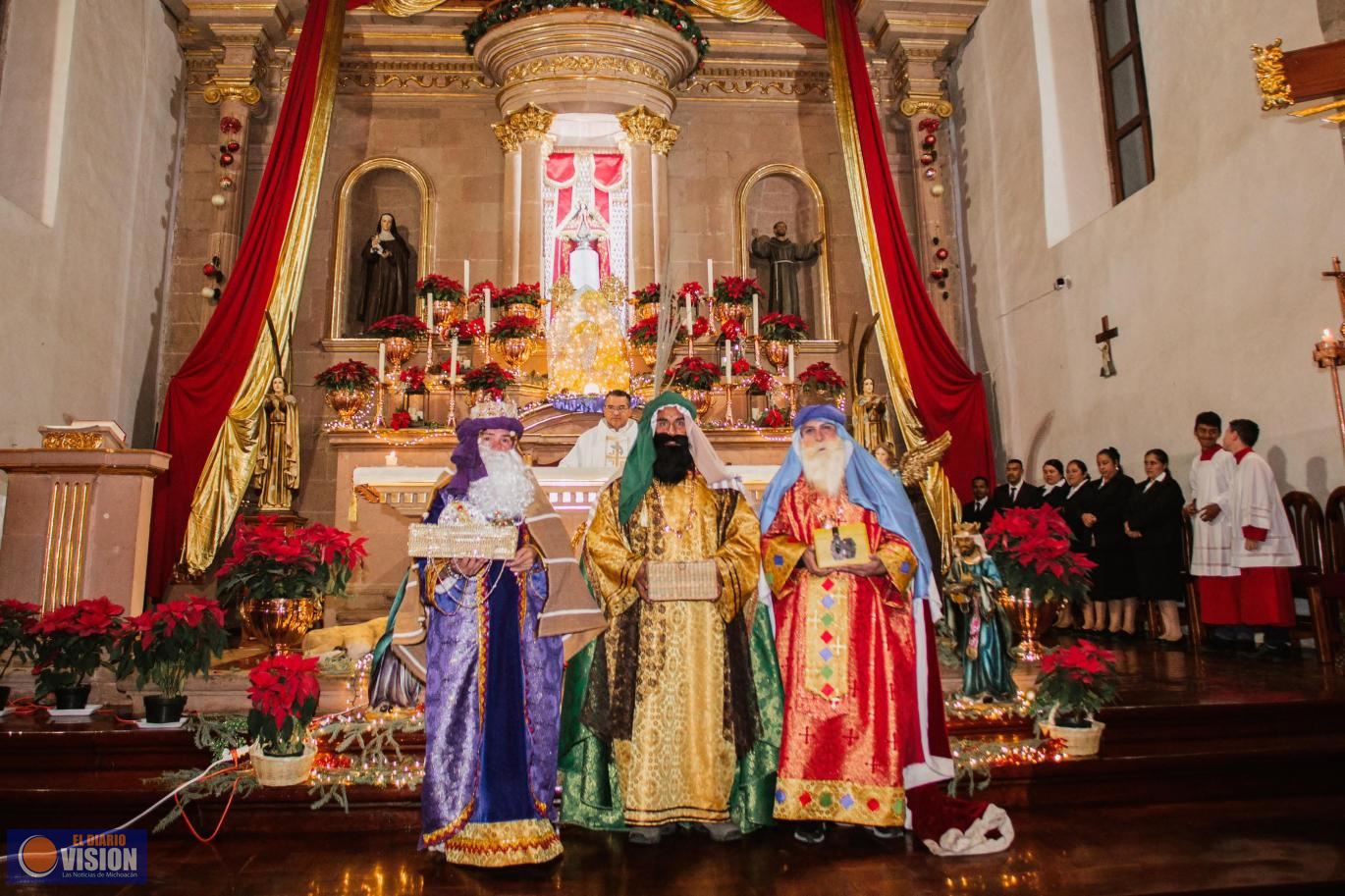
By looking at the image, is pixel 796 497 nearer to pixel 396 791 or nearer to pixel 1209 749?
pixel 396 791

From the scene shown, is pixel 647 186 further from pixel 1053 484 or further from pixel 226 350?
pixel 1053 484

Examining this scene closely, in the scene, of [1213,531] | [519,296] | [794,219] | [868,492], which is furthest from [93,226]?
[1213,531]

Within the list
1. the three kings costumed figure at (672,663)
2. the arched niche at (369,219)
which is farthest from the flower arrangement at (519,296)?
the three kings costumed figure at (672,663)

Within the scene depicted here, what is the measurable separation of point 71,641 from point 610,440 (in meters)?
3.54

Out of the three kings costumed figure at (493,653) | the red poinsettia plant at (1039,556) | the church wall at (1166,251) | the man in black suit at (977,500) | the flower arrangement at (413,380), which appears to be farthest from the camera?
the man in black suit at (977,500)

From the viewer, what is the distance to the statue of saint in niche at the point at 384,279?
10508 mm

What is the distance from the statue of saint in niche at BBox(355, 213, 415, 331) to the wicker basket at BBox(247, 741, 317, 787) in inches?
275

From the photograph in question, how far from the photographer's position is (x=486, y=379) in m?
8.11

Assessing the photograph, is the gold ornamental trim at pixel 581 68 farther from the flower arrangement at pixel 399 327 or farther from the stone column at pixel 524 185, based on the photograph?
the flower arrangement at pixel 399 327

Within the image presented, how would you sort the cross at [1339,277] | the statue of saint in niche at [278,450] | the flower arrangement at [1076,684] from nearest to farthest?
the flower arrangement at [1076,684] → the cross at [1339,277] → the statue of saint in niche at [278,450]

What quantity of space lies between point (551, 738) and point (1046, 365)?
743cm

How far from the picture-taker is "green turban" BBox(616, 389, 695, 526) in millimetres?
3994

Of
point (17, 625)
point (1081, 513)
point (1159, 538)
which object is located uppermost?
point (1081, 513)

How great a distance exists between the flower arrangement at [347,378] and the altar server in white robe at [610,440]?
235 cm
